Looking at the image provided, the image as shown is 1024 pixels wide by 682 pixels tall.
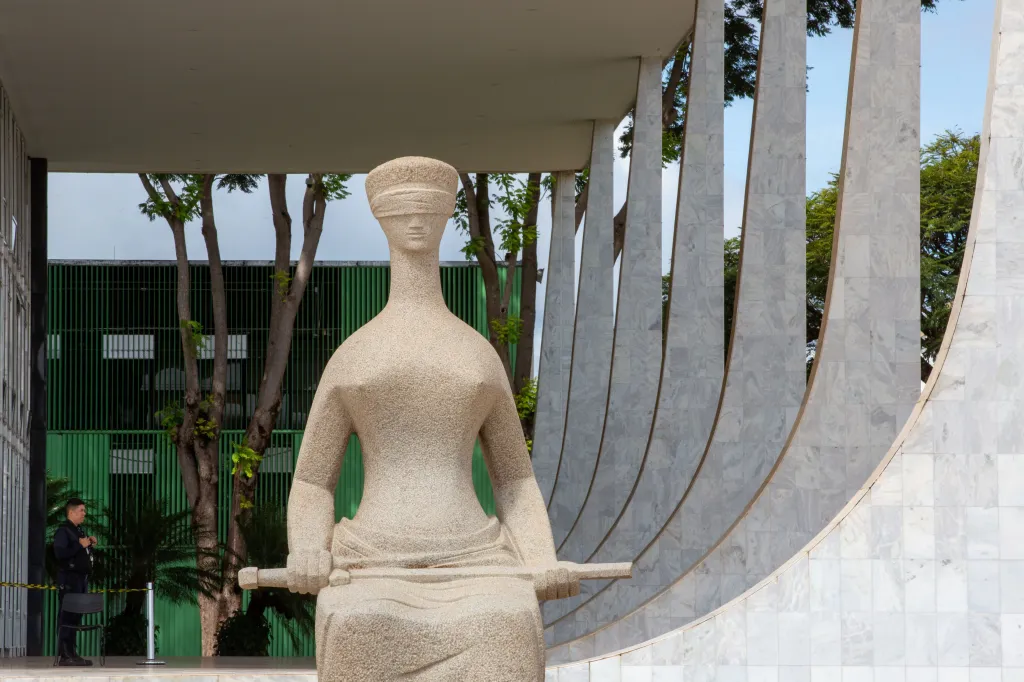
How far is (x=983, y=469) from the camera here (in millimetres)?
9539

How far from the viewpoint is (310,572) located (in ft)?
18.5

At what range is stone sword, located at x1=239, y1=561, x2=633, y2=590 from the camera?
5.59m

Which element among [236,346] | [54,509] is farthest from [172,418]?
[236,346]

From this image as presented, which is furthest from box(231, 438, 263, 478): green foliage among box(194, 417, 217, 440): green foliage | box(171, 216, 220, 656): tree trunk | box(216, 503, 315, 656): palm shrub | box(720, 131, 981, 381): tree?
box(720, 131, 981, 381): tree

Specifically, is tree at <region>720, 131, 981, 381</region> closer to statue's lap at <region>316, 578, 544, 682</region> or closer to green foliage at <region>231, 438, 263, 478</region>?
green foliage at <region>231, 438, 263, 478</region>

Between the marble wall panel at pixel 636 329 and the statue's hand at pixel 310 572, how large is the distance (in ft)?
42.9

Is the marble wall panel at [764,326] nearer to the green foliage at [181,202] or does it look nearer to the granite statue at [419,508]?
the granite statue at [419,508]

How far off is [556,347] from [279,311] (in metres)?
5.86

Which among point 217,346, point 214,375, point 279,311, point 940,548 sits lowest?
point 940,548

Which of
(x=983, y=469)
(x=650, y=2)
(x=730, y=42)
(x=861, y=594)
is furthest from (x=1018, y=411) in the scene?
(x=730, y=42)

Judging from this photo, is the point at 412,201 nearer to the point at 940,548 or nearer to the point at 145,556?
the point at 940,548

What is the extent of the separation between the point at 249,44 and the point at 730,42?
9.48 m

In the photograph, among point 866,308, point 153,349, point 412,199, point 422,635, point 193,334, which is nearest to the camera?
point 422,635

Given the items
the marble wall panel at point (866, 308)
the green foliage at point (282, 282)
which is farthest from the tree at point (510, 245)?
the marble wall panel at point (866, 308)
